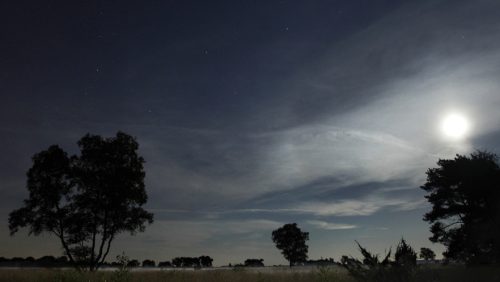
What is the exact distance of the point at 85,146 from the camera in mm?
34500

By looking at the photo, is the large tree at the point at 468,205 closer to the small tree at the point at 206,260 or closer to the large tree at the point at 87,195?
the large tree at the point at 87,195

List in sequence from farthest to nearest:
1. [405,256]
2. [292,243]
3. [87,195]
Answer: [292,243] → [87,195] → [405,256]

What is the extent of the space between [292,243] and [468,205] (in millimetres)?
68585

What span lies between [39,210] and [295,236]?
77.7 meters

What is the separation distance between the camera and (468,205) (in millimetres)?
38656

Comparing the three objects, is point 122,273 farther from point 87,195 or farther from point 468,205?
point 468,205

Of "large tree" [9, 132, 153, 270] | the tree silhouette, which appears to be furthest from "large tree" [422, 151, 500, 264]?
→ the tree silhouette

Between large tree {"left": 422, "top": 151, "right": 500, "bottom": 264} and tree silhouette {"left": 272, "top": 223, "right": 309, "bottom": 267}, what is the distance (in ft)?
212

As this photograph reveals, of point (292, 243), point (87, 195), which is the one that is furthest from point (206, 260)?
point (87, 195)

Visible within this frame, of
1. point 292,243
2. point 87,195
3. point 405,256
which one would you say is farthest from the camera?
point 292,243

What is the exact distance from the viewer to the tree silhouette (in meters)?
103

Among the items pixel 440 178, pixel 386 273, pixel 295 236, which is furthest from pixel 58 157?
pixel 295 236

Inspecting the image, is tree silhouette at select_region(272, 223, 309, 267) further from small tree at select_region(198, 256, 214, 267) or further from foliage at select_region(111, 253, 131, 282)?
foliage at select_region(111, 253, 131, 282)

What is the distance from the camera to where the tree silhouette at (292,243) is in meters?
103
